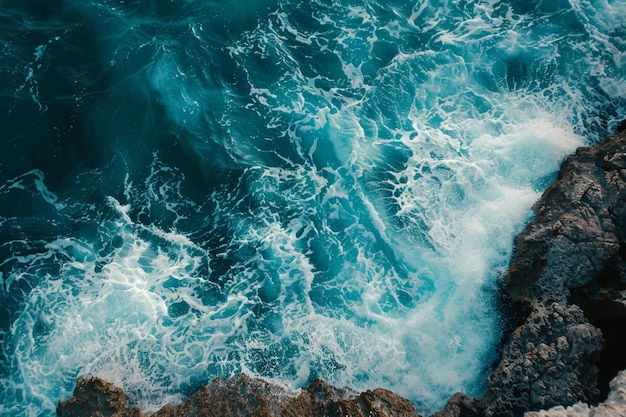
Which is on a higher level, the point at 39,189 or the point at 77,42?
the point at 77,42

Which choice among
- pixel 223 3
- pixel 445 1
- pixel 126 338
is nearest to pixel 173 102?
pixel 223 3

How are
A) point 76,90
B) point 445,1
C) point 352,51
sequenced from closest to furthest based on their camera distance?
point 76,90, point 352,51, point 445,1

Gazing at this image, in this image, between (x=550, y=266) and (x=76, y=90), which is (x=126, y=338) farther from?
(x=550, y=266)

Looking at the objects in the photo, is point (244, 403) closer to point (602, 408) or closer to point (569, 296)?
point (602, 408)

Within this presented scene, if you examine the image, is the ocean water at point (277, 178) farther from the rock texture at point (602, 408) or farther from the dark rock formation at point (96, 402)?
the rock texture at point (602, 408)

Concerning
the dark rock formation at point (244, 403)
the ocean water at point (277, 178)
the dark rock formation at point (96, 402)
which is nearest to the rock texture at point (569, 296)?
the ocean water at point (277, 178)
